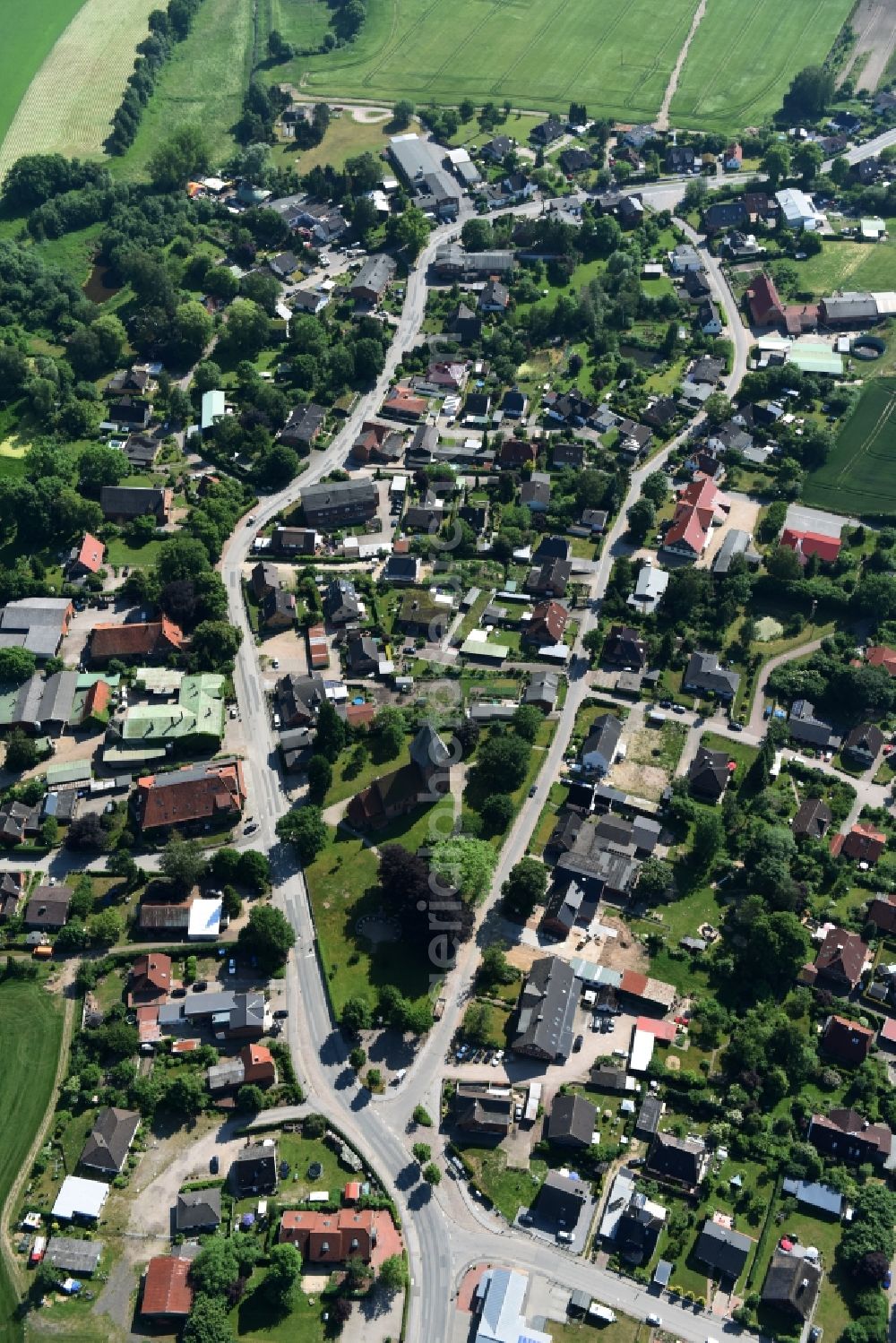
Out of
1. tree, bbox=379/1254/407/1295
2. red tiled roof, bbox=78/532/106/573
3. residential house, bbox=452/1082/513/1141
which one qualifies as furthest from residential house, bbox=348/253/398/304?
tree, bbox=379/1254/407/1295

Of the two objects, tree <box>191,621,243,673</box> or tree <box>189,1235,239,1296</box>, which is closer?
tree <box>189,1235,239,1296</box>

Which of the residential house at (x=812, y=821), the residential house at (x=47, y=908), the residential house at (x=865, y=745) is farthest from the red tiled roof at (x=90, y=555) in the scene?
the residential house at (x=865, y=745)

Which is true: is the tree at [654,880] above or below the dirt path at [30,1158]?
above

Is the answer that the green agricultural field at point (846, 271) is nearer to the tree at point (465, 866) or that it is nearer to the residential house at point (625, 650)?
the residential house at point (625, 650)

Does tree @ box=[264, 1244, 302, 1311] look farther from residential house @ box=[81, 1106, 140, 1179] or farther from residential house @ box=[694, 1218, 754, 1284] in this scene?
residential house @ box=[694, 1218, 754, 1284]

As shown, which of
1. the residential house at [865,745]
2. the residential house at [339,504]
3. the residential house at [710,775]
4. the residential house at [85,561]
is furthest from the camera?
the residential house at [339,504]

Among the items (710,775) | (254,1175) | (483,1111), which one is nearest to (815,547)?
(710,775)

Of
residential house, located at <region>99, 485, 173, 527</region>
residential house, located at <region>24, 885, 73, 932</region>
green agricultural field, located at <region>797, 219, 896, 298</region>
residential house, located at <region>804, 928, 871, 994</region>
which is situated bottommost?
residential house, located at <region>24, 885, 73, 932</region>

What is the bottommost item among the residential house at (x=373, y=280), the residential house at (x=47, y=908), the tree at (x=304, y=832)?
the residential house at (x=47, y=908)
